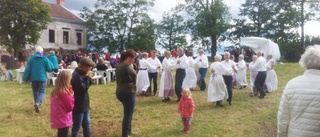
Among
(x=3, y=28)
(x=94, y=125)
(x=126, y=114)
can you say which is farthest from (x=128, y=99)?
(x=3, y=28)

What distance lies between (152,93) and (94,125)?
521 centimetres

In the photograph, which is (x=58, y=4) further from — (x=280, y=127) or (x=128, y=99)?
(x=280, y=127)

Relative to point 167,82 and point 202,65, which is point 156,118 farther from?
point 202,65

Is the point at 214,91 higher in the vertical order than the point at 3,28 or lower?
lower

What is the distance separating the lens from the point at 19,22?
105 ft

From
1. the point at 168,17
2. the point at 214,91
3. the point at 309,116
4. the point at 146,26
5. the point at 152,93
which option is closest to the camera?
the point at 309,116

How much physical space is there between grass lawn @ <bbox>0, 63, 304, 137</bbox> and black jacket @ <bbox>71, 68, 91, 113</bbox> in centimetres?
202

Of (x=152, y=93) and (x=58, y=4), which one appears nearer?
(x=152, y=93)

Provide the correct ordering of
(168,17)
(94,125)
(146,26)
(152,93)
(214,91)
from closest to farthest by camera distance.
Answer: (94,125) → (214,91) → (152,93) → (146,26) → (168,17)

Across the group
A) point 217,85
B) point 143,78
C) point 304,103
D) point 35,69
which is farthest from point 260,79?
point 304,103

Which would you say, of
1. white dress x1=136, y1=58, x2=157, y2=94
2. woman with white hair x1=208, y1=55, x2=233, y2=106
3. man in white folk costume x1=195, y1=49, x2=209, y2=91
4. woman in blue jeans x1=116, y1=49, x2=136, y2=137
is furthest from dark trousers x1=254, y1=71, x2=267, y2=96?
woman in blue jeans x1=116, y1=49, x2=136, y2=137

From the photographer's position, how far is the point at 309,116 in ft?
11.2

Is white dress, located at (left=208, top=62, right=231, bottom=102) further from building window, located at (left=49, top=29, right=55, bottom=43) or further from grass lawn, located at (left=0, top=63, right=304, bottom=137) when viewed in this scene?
building window, located at (left=49, top=29, right=55, bottom=43)

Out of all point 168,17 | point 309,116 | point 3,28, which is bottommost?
point 309,116
